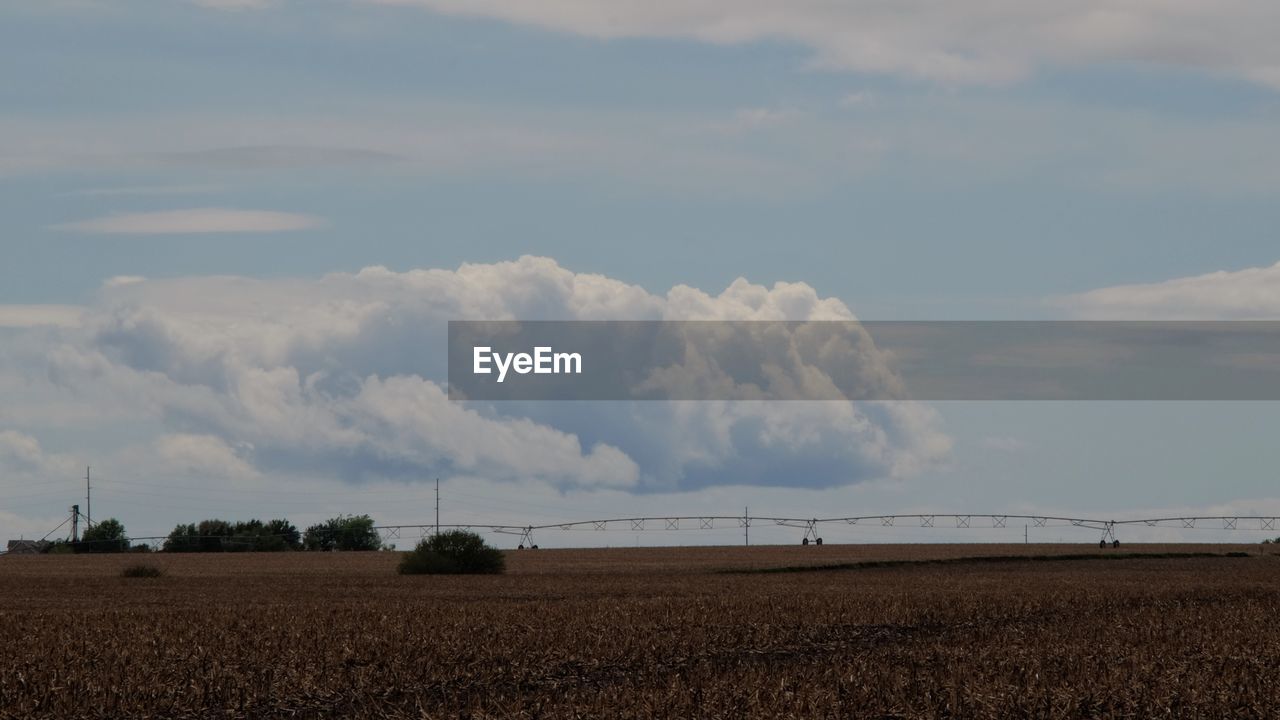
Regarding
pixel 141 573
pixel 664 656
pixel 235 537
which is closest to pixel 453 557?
pixel 141 573

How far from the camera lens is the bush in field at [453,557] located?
75625mm

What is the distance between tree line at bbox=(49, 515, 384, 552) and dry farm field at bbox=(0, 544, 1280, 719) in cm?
10351

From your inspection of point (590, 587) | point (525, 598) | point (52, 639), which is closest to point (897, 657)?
point (52, 639)

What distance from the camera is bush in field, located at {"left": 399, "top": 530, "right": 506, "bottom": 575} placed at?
75.6 meters

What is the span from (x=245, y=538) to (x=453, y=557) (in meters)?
80.2

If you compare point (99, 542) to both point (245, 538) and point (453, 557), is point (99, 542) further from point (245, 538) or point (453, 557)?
point (453, 557)

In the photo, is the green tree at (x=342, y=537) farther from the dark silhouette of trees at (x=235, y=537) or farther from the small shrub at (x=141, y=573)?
the small shrub at (x=141, y=573)

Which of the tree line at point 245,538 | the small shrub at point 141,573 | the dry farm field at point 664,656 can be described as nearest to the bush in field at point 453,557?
the small shrub at point 141,573

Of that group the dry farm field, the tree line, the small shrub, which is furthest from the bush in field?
the tree line

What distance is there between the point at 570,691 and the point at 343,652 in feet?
17.0

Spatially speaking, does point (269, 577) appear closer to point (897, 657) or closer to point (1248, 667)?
point (897, 657)

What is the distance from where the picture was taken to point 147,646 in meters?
27.2

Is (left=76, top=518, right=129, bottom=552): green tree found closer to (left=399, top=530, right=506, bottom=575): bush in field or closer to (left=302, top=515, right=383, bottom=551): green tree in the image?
(left=302, top=515, right=383, bottom=551): green tree

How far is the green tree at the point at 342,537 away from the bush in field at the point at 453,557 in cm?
8599
